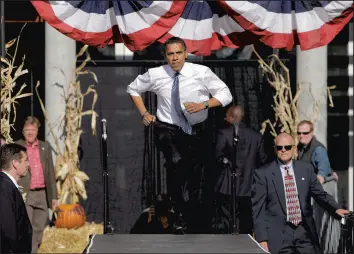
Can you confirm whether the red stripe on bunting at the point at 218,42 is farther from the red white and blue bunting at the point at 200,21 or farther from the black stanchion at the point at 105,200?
the black stanchion at the point at 105,200

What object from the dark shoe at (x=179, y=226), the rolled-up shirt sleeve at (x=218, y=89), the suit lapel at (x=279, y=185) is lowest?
the dark shoe at (x=179, y=226)

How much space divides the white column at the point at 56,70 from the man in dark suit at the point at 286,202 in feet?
17.7

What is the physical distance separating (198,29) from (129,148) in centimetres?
374

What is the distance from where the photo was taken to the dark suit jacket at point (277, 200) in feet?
37.4

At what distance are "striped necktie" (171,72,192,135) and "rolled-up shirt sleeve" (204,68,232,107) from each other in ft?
0.98

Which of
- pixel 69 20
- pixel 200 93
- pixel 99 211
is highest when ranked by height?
pixel 69 20

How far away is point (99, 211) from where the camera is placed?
1662 cm

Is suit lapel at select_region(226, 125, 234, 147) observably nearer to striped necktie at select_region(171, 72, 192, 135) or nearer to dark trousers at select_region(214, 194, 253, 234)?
dark trousers at select_region(214, 194, 253, 234)

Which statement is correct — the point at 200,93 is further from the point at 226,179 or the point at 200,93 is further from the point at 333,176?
the point at 333,176

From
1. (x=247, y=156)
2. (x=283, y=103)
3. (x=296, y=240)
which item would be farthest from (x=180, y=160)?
(x=283, y=103)

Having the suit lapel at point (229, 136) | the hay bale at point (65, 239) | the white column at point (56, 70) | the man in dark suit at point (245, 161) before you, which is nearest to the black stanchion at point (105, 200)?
the suit lapel at point (229, 136)

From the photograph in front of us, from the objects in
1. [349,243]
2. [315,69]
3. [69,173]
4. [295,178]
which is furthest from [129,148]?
[349,243]

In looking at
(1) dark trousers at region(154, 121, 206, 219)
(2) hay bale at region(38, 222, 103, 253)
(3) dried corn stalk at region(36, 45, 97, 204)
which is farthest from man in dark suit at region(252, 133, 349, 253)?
(3) dried corn stalk at region(36, 45, 97, 204)

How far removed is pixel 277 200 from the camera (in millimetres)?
11500
